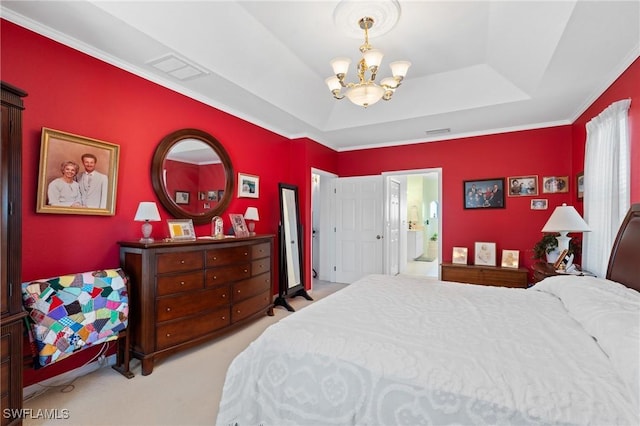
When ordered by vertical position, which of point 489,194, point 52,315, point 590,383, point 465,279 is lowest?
point 465,279

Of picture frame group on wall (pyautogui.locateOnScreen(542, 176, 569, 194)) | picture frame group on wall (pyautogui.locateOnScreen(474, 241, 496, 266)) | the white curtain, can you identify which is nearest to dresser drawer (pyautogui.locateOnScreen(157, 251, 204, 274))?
the white curtain

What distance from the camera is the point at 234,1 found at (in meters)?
2.36

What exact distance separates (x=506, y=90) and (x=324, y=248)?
386cm

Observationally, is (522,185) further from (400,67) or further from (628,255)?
(400,67)

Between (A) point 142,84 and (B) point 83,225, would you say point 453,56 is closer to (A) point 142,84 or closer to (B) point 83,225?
(A) point 142,84

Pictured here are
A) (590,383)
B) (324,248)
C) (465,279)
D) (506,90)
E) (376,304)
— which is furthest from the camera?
(324,248)

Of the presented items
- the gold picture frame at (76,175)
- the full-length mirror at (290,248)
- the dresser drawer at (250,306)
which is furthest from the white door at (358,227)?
the gold picture frame at (76,175)

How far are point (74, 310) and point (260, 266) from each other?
1.77 meters

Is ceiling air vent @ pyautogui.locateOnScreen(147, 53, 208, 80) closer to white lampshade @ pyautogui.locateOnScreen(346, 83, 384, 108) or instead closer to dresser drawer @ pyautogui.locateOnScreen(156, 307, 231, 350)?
white lampshade @ pyautogui.locateOnScreen(346, 83, 384, 108)

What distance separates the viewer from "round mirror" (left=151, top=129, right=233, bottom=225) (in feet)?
9.50

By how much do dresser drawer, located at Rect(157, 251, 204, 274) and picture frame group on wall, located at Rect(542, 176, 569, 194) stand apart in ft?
15.7

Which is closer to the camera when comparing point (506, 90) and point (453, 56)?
point (453, 56)

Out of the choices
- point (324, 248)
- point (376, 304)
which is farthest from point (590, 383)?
point (324, 248)

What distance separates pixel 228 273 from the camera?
2990 mm
